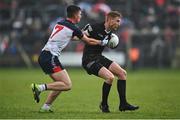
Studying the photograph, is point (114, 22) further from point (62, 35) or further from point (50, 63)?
point (50, 63)

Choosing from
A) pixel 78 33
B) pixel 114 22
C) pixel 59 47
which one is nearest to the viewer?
pixel 78 33

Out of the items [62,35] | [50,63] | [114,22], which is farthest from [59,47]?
[114,22]

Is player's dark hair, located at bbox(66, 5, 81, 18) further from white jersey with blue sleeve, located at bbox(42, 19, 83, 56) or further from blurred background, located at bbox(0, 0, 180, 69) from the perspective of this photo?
blurred background, located at bbox(0, 0, 180, 69)

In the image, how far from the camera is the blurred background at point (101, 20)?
28734 mm

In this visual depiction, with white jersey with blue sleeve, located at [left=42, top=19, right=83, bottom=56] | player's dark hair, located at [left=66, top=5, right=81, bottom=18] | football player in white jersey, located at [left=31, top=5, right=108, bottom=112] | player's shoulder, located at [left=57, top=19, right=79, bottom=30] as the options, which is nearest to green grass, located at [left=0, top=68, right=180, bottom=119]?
football player in white jersey, located at [left=31, top=5, right=108, bottom=112]

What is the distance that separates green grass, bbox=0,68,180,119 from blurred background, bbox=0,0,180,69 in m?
2.88

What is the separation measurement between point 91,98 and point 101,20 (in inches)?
501

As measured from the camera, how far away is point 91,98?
1605cm

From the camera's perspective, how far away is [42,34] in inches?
1152

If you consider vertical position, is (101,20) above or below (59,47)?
below

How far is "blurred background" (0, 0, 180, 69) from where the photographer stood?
2873cm

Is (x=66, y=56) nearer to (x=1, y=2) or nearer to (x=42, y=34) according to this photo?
(x=42, y=34)

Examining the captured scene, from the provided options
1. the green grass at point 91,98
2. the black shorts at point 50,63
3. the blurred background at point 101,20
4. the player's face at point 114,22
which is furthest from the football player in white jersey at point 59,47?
the blurred background at point 101,20

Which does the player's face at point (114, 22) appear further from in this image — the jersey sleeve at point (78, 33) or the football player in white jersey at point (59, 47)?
the jersey sleeve at point (78, 33)
